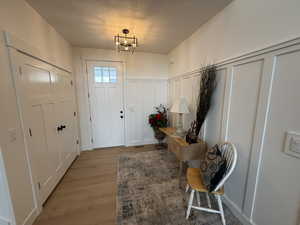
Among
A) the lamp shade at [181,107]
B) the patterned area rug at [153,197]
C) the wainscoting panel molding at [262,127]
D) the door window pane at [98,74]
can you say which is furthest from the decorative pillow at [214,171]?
the door window pane at [98,74]

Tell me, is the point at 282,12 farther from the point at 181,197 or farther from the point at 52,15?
the point at 52,15

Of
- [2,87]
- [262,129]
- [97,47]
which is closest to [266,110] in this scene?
[262,129]

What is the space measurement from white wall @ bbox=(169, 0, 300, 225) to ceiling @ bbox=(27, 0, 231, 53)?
0.37 metres

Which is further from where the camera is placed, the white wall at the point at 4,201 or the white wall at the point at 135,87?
the white wall at the point at 135,87

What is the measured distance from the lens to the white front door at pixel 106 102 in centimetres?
321

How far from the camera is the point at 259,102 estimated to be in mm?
1215

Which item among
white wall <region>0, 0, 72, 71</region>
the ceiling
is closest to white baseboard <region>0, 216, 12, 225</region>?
white wall <region>0, 0, 72, 71</region>

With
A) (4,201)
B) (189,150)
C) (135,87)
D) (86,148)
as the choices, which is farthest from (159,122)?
(4,201)

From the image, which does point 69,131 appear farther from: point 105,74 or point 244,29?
point 244,29

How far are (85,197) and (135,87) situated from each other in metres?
2.60

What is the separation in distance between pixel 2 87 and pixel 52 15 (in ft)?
4.36

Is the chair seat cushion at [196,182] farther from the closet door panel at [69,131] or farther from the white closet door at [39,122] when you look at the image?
the closet door panel at [69,131]

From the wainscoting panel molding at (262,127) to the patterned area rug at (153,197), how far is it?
0.42 meters

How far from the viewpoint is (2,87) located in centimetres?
115
